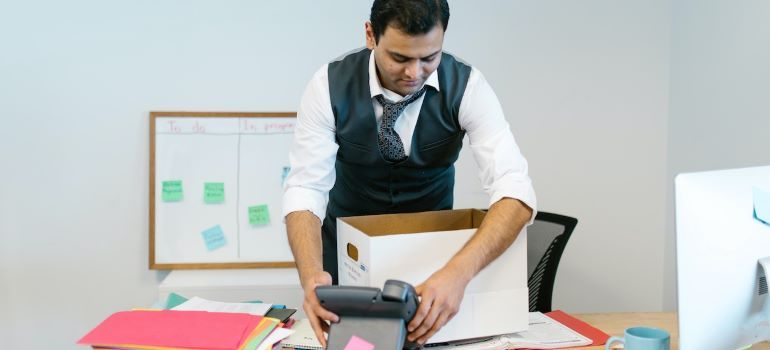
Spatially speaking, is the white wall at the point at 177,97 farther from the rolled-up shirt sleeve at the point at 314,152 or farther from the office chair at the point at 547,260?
the rolled-up shirt sleeve at the point at 314,152

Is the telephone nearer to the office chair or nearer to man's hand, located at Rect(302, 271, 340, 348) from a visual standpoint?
man's hand, located at Rect(302, 271, 340, 348)

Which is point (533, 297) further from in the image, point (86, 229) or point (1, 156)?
point (1, 156)

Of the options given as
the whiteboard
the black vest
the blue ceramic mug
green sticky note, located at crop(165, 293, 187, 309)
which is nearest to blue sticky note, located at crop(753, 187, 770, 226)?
the blue ceramic mug

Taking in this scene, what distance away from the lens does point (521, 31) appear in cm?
291

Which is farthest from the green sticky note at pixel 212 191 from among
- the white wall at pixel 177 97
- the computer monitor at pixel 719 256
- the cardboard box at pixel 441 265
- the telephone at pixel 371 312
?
the computer monitor at pixel 719 256

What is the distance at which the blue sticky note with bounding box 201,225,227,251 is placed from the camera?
2.85m

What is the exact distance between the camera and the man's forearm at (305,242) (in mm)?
1439

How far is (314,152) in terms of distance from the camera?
1.68 meters

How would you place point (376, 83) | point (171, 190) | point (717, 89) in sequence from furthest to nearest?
point (171, 190) < point (717, 89) < point (376, 83)

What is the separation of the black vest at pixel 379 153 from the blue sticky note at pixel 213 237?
3.15 feet

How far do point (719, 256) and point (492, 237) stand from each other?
43 centimetres

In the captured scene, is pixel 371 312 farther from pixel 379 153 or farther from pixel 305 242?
pixel 379 153

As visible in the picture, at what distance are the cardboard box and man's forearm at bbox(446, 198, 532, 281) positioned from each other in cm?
2

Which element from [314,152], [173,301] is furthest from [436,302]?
[173,301]
